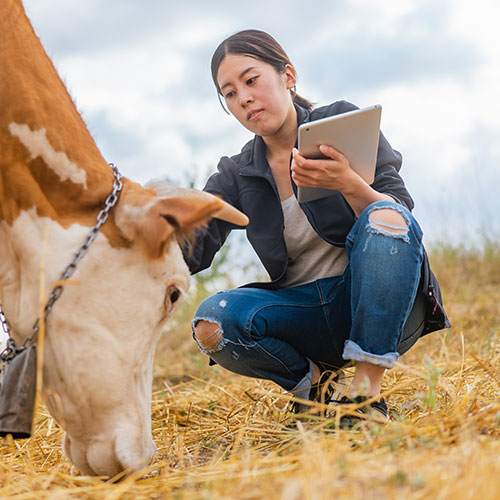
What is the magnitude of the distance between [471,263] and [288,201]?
513 cm

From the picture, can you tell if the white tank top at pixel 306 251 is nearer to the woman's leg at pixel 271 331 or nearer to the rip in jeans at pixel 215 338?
the woman's leg at pixel 271 331

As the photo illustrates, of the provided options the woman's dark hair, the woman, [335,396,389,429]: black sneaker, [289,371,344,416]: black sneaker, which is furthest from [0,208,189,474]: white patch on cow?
the woman's dark hair

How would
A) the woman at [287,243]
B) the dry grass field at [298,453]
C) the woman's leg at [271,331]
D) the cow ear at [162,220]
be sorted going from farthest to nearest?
the woman's leg at [271,331], the woman at [287,243], the cow ear at [162,220], the dry grass field at [298,453]

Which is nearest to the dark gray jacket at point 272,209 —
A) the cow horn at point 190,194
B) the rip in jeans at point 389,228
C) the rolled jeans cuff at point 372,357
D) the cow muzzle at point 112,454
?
the rip in jeans at point 389,228

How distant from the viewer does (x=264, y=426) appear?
94.9 inches

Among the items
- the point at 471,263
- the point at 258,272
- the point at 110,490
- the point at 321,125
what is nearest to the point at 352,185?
the point at 321,125

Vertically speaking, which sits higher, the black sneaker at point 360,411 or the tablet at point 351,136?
the tablet at point 351,136

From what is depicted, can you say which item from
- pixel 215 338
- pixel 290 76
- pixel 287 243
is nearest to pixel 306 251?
pixel 287 243

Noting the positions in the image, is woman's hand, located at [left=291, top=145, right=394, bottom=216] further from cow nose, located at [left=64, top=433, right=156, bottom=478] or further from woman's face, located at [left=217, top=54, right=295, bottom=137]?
cow nose, located at [left=64, top=433, right=156, bottom=478]

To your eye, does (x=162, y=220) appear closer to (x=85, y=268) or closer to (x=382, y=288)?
(x=85, y=268)

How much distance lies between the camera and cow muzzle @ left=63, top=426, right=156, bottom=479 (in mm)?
1804

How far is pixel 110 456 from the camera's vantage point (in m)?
1.81

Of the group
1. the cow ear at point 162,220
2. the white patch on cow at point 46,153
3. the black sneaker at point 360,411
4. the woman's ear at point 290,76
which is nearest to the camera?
the cow ear at point 162,220

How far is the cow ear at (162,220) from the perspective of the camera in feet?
5.63
